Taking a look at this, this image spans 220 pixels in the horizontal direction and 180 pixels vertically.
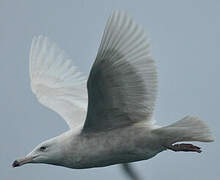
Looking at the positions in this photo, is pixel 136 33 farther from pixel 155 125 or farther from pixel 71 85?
pixel 71 85

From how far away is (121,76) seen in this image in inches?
239

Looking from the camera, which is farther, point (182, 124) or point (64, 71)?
point (64, 71)

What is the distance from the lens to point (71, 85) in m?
8.31

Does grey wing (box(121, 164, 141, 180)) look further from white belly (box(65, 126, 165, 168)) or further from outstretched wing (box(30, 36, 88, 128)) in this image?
white belly (box(65, 126, 165, 168))

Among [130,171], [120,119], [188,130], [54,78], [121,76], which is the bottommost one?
[130,171]

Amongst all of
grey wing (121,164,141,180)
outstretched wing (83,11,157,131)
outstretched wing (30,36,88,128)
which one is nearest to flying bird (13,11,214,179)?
outstretched wing (83,11,157,131)

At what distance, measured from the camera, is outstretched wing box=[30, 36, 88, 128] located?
7.96 meters

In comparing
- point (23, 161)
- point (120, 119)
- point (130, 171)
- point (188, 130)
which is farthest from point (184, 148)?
point (23, 161)

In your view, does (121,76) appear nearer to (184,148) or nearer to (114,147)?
(114,147)

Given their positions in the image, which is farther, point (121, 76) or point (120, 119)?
point (120, 119)

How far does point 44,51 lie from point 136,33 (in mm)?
2640

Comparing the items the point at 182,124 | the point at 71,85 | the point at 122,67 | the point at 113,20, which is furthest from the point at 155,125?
Answer: the point at 71,85

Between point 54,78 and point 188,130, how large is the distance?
2.60 m

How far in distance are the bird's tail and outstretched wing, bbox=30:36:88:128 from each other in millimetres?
1731
